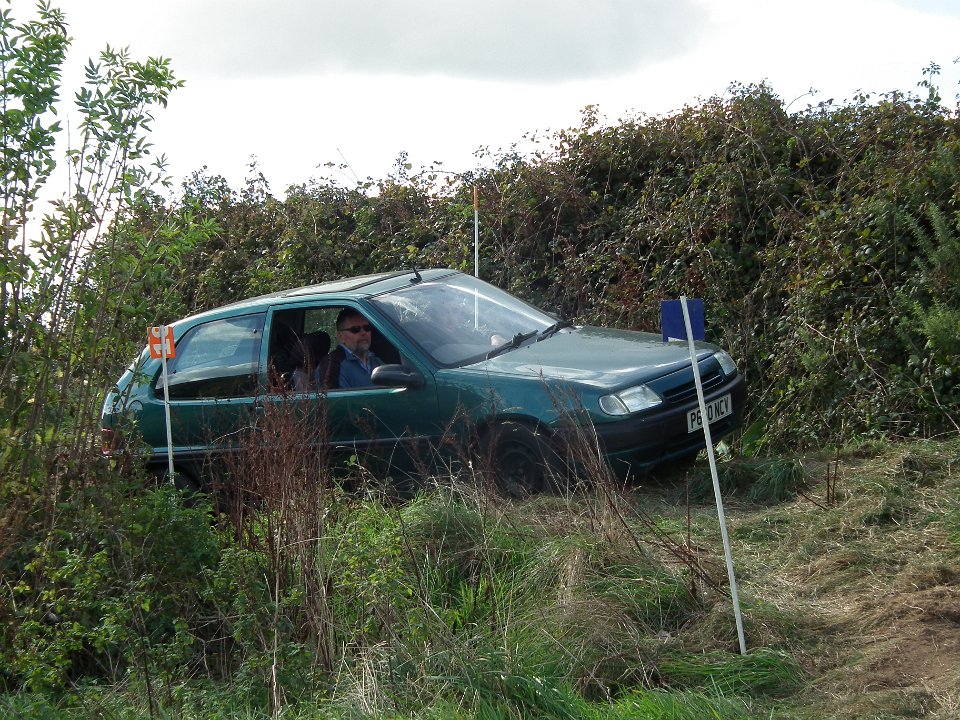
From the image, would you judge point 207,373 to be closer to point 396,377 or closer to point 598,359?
point 396,377

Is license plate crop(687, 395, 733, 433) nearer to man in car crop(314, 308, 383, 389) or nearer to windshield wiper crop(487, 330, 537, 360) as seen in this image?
windshield wiper crop(487, 330, 537, 360)

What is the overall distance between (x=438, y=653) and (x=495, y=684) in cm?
31

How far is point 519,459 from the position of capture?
6836 millimetres

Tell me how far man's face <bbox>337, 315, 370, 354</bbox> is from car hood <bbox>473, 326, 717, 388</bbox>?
3.07 ft

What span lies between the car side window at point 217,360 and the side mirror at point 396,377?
1074 mm

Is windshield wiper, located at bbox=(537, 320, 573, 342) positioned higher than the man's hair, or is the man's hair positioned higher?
the man's hair

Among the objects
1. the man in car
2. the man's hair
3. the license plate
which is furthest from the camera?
the man's hair

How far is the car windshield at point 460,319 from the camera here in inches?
295

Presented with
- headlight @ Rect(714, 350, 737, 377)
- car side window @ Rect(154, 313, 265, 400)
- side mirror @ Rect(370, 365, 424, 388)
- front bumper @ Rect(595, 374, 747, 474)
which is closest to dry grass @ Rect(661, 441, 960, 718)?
front bumper @ Rect(595, 374, 747, 474)

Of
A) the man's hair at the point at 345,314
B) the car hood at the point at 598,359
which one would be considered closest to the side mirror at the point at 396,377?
the car hood at the point at 598,359

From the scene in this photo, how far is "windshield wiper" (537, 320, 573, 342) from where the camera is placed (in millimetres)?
7909

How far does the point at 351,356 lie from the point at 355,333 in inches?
6.4

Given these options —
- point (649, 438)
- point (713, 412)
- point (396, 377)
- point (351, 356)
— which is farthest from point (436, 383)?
point (713, 412)

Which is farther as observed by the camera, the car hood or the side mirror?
the side mirror
